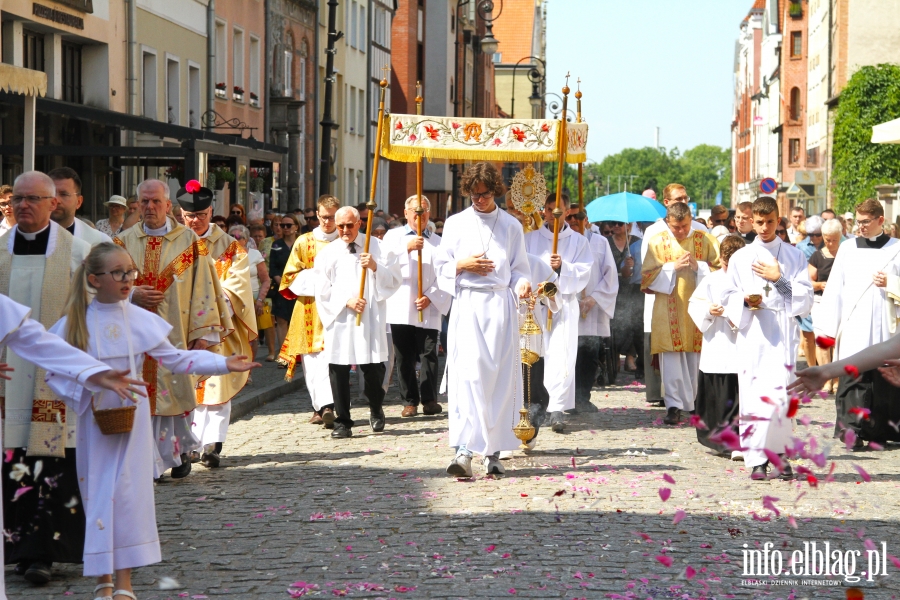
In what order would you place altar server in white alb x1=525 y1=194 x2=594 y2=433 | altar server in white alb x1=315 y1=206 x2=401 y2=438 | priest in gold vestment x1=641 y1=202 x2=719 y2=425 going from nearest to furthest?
1. altar server in white alb x1=315 y1=206 x2=401 y2=438
2. altar server in white alb x1=525 y1=194 x2=594 y2=433
3. priest in gold vestment x1=641 y1=202 x2=719 y2=425

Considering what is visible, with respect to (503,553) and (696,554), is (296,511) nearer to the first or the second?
(503,553)

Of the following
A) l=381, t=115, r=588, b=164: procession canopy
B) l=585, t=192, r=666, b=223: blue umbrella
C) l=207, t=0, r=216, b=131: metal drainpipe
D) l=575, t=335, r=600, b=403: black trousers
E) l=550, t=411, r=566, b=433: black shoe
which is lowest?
l=550, t=411, r=566, b=433: black shoe

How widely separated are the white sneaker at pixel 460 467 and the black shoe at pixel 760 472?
1.97 meters

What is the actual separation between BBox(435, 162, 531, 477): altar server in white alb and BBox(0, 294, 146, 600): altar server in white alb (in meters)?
4.28

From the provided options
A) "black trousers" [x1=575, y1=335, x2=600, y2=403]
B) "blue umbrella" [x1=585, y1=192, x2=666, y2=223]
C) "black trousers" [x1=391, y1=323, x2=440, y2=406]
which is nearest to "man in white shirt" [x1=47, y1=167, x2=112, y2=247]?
"black trousers" [x1=391, y1=323, x2=440, y2=406]

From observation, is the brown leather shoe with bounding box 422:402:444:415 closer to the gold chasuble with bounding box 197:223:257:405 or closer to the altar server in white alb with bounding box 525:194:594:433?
the altar server in white alb with bounding box 525:194:594:433

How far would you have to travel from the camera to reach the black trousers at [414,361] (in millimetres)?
13727

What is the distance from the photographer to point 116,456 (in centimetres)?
624

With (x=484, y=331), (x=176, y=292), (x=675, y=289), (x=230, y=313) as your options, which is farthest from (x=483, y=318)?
(x=675, y=289)

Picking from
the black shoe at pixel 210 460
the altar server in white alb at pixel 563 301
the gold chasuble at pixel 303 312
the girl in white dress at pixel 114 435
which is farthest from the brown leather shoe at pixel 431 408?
the girl in white dress at pixel 114 435

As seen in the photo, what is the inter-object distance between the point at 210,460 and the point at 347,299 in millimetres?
2450

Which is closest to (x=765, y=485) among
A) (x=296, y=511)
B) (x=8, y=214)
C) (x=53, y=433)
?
(x=296, y=511)

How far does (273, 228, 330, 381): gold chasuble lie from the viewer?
12.5 metres

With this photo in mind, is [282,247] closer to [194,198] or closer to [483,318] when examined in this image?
[194,198]
